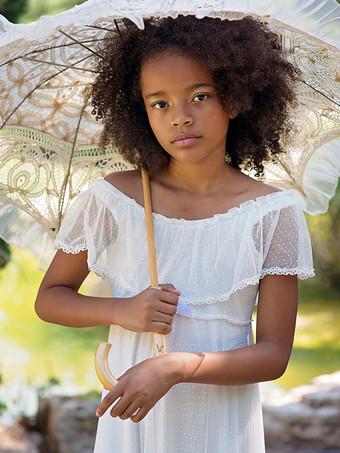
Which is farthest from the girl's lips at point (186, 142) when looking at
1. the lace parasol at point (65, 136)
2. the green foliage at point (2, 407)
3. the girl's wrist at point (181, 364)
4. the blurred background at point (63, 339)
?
the green foliage at point (2, 407)

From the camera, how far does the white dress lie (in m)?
2.41

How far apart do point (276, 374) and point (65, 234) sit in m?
0.59

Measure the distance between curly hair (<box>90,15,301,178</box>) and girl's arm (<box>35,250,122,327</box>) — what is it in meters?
0.29

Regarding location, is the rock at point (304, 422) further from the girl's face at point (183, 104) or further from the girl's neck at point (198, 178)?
the girl's face at point (183, 104)

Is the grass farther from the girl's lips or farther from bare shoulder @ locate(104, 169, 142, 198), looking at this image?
the girl's lips

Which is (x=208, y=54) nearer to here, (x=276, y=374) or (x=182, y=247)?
(x=182, y=247)

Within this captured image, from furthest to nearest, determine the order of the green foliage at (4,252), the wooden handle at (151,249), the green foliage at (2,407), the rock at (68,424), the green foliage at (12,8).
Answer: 1. the green foliage at (2,407)
2. the rock at (68,424)
3. the green foliage at (4,252)
4. the green foliage at (12,8)
5. the wooden handle at (151,249)

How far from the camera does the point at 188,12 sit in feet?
6.72

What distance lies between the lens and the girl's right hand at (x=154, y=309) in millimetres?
2295

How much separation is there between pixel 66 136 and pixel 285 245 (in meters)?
0.76

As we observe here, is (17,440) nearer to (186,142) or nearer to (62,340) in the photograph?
(62,340)

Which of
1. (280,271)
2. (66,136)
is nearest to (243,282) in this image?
(280,271)

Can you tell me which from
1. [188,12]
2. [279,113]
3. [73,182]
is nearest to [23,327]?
[73,182]

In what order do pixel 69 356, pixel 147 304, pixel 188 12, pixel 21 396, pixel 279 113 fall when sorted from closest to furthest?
pixel 188 12
pixel 147 304
pixel 279 113
pixel 21 396
pixel 69 356
